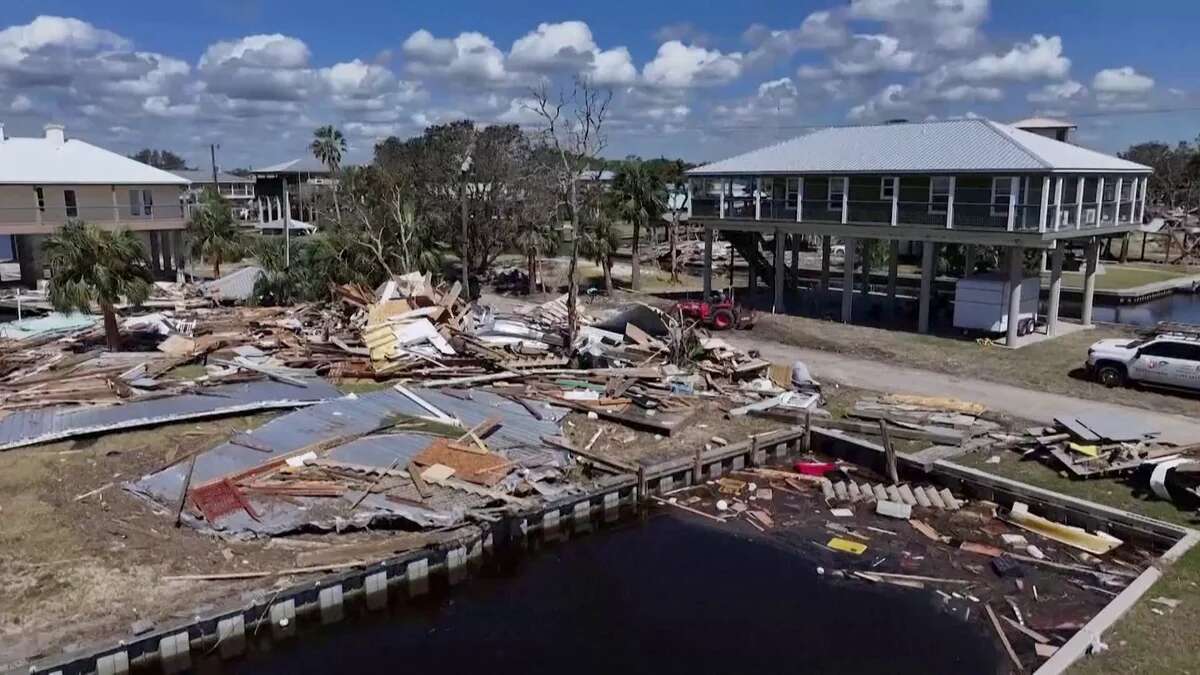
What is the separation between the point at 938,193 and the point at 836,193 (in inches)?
172

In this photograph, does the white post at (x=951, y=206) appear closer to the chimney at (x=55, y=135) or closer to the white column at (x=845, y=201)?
the white column at (x=845, y=201)

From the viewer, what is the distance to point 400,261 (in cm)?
4175

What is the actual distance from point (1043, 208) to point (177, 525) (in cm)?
2748

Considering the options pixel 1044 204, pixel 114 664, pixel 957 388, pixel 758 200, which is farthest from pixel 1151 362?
pixel 114 664

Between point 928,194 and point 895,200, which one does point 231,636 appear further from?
point 928,194

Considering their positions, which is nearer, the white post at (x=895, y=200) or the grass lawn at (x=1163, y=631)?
the grass lawn at (x=1163, y=631)

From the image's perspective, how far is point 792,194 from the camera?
38.2m

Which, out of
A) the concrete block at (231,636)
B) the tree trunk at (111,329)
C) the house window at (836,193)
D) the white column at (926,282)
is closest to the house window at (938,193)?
the white column at (926,282)

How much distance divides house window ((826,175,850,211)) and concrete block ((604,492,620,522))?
2089 cm

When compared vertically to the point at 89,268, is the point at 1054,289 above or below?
below

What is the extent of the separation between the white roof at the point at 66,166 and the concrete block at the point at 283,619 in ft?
129

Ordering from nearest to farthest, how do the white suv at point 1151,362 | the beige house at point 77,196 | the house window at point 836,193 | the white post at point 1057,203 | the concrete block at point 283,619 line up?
the concrete block at point 283,619 → the white suv at point 1151,362 → the white post at point 1057,203 → the house window at point 836,193 → the beige house at point 77,196

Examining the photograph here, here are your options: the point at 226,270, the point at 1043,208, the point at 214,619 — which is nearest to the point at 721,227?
the point at 1043,208

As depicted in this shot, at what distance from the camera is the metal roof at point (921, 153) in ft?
105
